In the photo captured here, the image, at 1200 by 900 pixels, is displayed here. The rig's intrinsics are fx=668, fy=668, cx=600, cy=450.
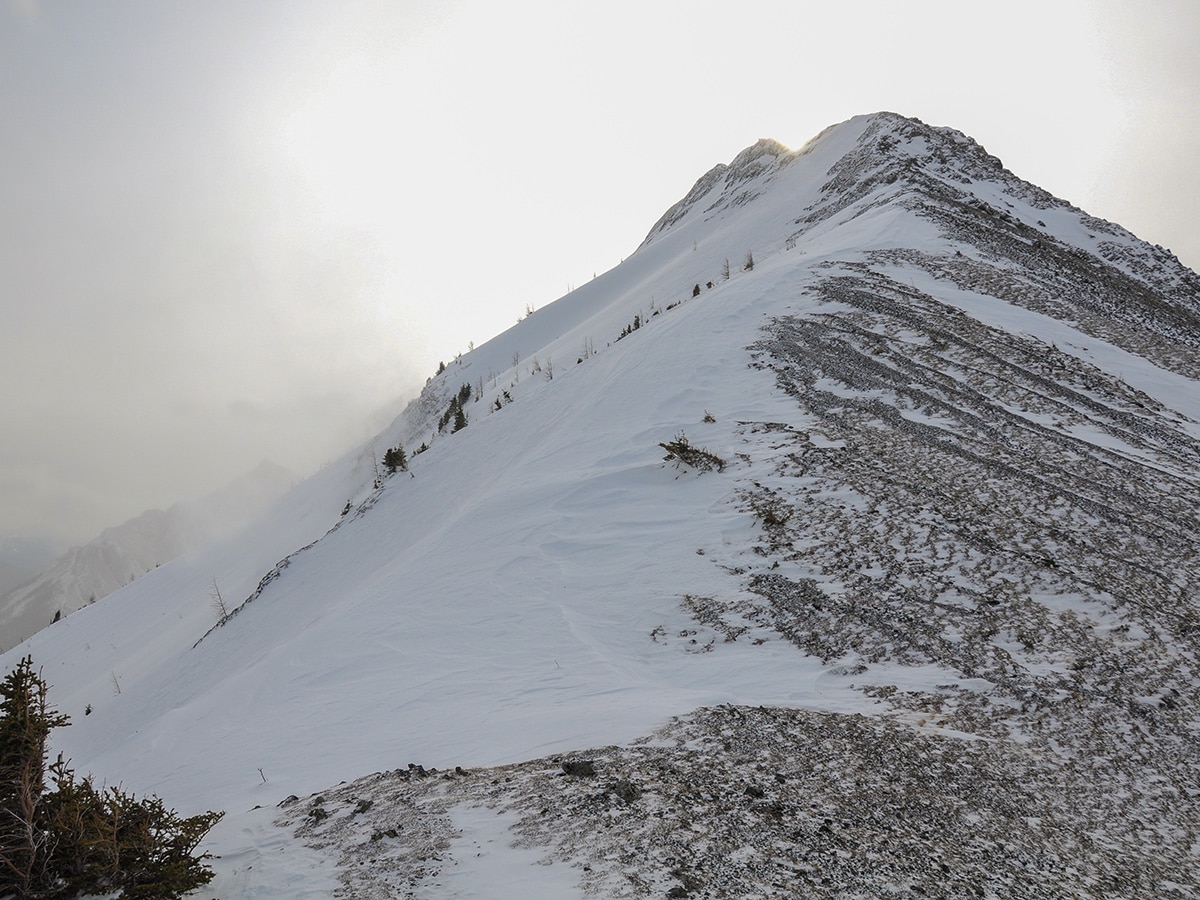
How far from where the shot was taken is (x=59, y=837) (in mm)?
3842

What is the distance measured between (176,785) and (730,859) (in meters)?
7.85

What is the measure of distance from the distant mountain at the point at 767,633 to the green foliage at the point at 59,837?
25.6 inches

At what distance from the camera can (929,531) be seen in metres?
9.33

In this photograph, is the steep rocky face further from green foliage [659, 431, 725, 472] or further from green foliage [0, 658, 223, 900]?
green foliage [0, 658, 223, 900]

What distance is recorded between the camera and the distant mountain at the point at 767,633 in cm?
475

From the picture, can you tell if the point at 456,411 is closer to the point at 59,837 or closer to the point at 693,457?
the point at 693,457

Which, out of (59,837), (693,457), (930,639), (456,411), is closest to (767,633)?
(930,639)

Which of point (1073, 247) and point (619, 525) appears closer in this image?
point (619, 525)

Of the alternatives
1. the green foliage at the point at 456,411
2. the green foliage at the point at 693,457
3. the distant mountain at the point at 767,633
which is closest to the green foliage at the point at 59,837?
the distant mountain at the point at 767,633

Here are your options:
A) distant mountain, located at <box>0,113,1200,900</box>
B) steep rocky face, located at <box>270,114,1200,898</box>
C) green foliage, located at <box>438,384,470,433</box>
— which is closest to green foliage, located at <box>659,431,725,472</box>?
distant mountain, located at <box>0,113,1200,900</box>

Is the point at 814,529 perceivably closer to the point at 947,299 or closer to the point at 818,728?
the point at 818,728


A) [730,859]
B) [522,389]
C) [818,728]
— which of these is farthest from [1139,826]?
[522,389]

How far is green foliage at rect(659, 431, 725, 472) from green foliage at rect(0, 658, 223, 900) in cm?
916

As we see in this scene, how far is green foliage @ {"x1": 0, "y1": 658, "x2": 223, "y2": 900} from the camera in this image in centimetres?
375
